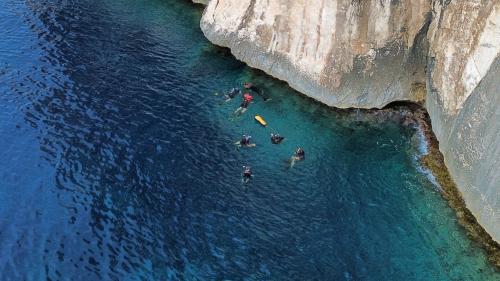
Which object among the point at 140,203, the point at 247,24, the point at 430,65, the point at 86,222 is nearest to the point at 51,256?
the point at 86,222

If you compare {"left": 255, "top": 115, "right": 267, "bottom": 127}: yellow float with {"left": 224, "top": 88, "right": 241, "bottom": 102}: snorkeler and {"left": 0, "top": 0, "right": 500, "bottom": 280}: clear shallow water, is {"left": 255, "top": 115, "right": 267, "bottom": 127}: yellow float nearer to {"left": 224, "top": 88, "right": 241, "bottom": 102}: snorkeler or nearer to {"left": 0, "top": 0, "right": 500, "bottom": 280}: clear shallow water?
{"left": 0, "top": 0, "right": 500, "bottom": 280}: clear shallow water

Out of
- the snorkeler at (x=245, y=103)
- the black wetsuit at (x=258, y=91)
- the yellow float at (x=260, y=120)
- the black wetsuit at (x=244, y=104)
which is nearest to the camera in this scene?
the yellow float at (x=260, y=120)

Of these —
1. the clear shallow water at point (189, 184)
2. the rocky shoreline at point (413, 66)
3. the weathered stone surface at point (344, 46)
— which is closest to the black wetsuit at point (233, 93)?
the clear shallow water at point (189, 184)

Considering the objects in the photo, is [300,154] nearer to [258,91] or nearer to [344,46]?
[258,91]

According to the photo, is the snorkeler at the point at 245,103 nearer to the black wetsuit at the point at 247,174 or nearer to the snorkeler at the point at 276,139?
the snorkeler at the point at 276,139

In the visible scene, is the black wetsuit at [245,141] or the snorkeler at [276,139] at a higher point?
the snorkeler at [276,139]

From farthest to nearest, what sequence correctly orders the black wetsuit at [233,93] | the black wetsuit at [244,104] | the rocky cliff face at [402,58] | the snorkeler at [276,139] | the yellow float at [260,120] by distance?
1. the black wetsuit at [233,93]
2. the black wetsuit at [244,104]
3. the yellow float at [260,120]
4. the snorkeler at [276,139]
5. the rocky cliff face at [402,58]

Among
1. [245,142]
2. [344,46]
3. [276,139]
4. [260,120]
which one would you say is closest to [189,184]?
[245,142]
